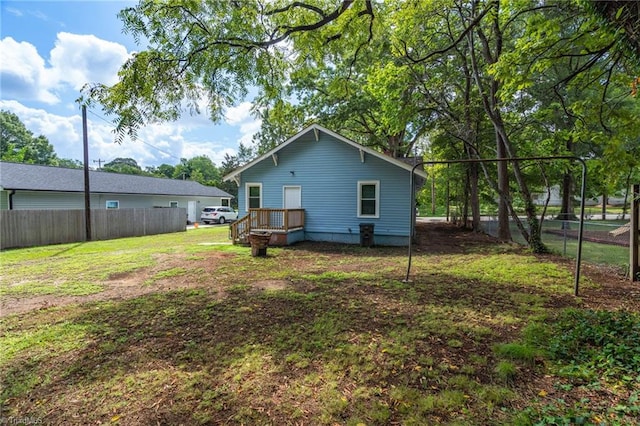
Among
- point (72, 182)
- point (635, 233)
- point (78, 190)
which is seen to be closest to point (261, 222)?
point (635, 233)

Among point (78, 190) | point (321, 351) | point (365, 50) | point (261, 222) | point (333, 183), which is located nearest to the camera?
point (321, 351)

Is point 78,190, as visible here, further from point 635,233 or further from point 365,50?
point 635,233

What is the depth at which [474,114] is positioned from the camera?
Result: 1275cm

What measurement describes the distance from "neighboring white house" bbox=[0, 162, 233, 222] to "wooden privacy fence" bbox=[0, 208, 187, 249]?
3.60m

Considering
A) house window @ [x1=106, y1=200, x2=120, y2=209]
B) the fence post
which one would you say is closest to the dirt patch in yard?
Answer: the fence post

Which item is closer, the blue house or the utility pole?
the blue house

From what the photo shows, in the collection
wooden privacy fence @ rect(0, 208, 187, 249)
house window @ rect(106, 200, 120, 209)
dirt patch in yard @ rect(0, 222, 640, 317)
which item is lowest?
dirt patch in yard @ rect(0, 222, 640, 317)

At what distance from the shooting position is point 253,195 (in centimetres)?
1338

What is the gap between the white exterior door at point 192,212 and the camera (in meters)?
25.8

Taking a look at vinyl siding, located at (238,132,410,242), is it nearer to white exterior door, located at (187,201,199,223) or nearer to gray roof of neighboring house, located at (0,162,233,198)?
gray roof of neighboring house, located at (0,162,233,198)

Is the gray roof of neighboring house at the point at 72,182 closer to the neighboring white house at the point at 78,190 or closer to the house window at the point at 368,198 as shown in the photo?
the neighboring white house at the point at 78,190

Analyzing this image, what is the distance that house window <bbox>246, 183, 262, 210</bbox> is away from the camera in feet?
43.4

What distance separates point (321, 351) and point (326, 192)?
938 centimetres

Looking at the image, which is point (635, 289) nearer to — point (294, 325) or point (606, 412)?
point (606, 412)
